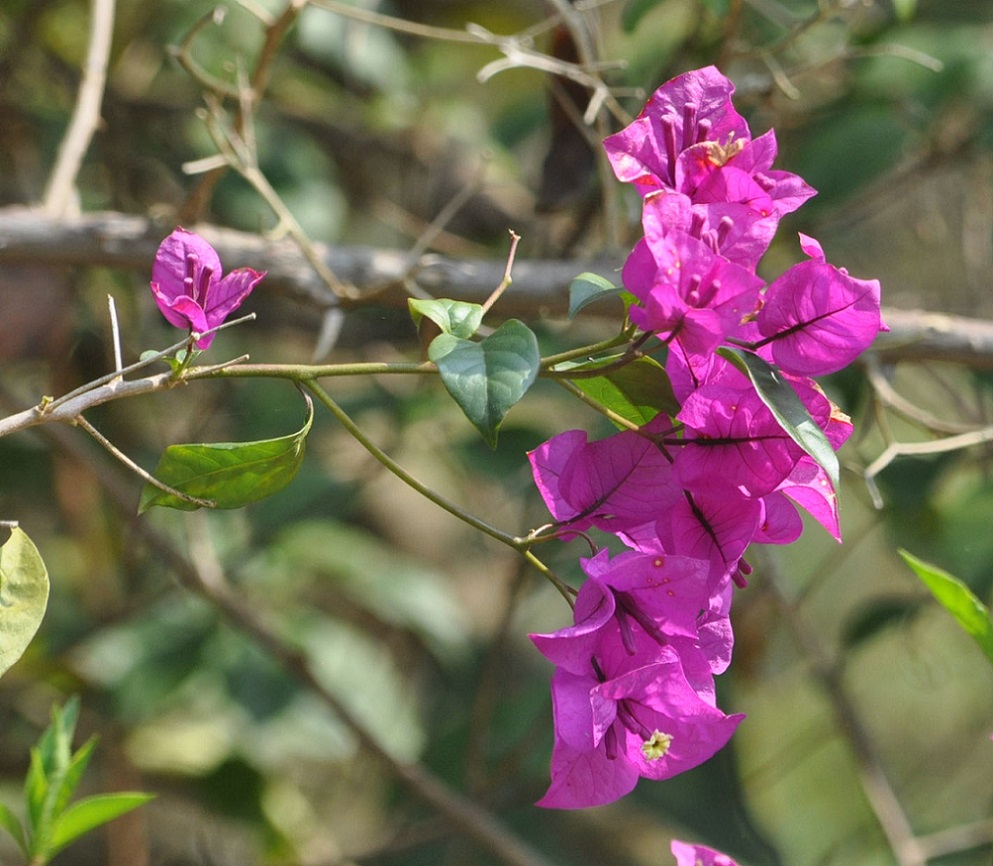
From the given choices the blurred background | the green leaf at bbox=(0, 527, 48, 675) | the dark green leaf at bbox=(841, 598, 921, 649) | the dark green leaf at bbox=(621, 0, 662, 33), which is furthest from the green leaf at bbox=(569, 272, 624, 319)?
the dark green leaf at bbox=(841, 598, 921, 649)

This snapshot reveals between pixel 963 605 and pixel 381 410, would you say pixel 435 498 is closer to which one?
pixel 963 605

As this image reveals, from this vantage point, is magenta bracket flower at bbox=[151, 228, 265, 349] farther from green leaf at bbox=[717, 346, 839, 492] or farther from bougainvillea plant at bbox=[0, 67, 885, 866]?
green leaf at bbox=[717, 346, 839, 492]

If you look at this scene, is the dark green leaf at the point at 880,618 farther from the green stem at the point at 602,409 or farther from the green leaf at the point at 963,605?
the green stem at the point at 602,409

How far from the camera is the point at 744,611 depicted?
4.29ft

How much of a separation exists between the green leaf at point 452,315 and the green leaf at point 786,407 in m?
0.09

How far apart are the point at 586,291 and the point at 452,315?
54 mm

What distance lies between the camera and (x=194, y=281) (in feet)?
1.53

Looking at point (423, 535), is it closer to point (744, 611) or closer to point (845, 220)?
point (744, 611)

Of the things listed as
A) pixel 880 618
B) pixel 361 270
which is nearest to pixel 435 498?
pixel 361 270

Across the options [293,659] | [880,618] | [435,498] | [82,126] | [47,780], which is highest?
[435,498]

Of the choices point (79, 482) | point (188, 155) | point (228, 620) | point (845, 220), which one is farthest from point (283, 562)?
point (845, 220)

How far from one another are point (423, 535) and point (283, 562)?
0.52m

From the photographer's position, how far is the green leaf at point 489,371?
390mm

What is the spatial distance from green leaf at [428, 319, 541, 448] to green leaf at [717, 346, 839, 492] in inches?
2.9
